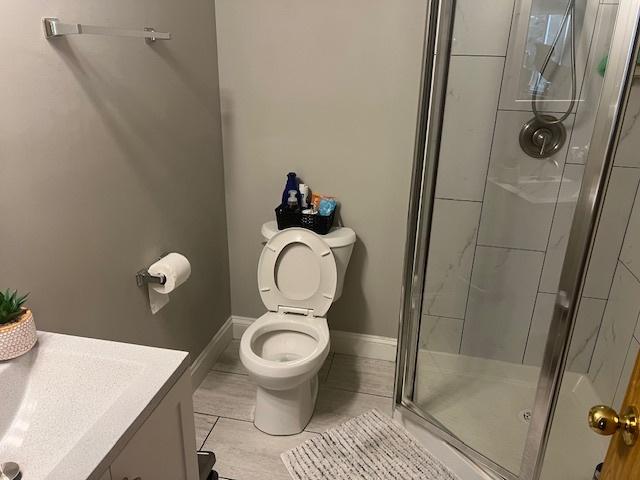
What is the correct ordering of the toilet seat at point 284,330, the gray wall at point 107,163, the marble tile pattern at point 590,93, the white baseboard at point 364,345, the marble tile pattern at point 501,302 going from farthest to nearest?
1. the white baseboard at point 364,345
2. the marble tile pattern at point 501,302
3. the toilet seat at point 284,330
4. the marble tile pattern at point 590,93
5. the gray wall at point 107,163

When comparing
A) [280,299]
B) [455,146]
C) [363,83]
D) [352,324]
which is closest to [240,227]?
[280,299]

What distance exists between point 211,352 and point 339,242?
2.82 ft

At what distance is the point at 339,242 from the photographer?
2.18 meters

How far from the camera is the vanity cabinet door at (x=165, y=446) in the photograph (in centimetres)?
92

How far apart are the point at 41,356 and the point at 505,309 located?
5.91 ft

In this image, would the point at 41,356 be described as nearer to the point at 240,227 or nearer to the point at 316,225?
the point at 316,225

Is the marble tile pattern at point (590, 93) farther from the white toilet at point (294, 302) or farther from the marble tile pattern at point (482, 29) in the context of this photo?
the white toilet at point (294, 302)

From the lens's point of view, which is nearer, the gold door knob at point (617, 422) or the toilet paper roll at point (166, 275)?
the gold door knob at point (617, 422)

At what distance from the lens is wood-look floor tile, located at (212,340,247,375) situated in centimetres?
247

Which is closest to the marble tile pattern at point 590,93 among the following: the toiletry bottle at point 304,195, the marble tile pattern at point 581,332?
the marble tile pattern at point 581,332

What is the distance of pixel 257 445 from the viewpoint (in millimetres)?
2020

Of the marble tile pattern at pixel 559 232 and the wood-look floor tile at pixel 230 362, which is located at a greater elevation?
the marble tile pattern at pixel 559 232

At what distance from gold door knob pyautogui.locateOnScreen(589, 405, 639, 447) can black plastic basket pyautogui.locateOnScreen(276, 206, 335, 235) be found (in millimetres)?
1461

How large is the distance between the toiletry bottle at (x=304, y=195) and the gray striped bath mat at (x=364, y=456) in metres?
0.96
